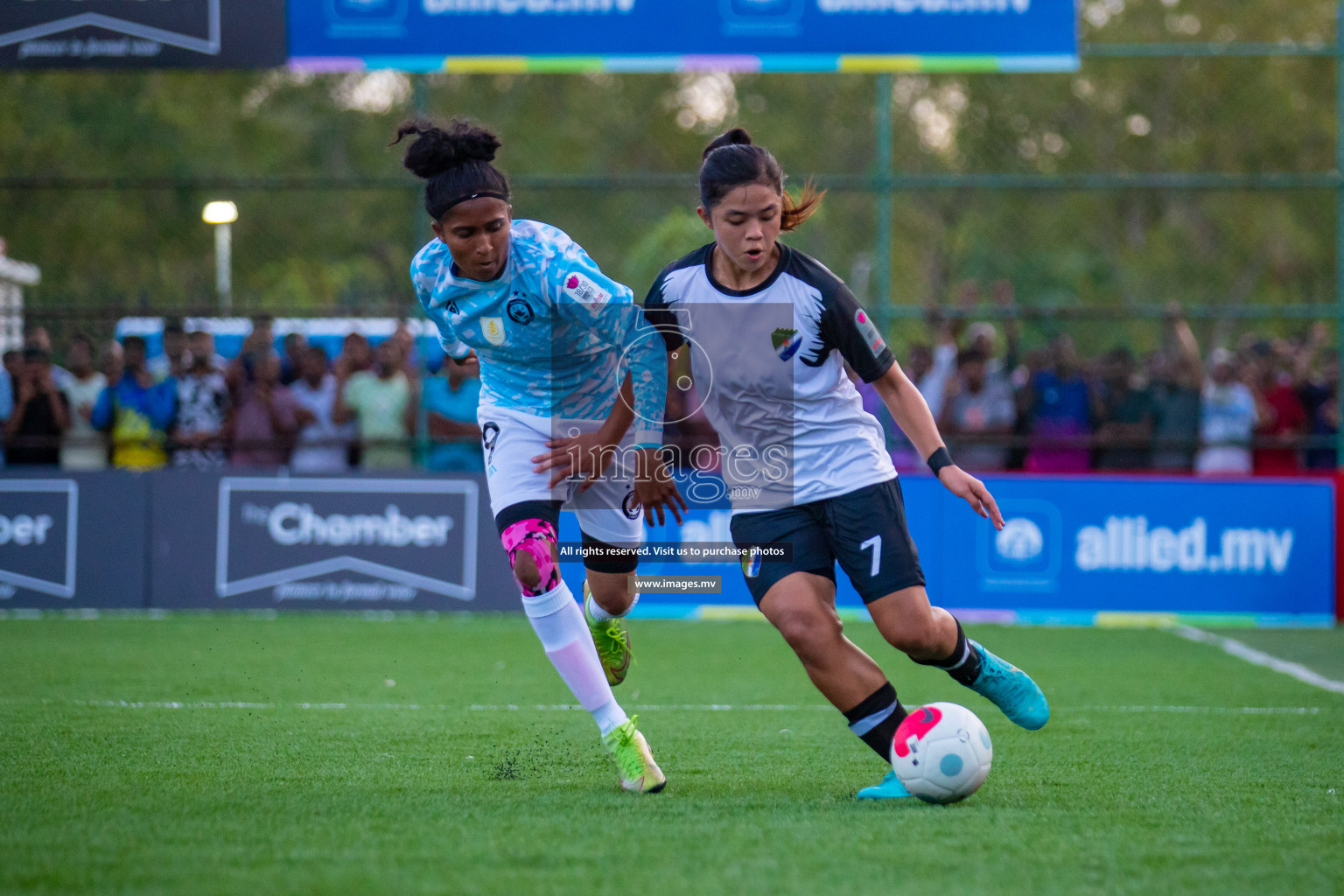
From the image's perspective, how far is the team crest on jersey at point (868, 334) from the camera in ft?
15.1

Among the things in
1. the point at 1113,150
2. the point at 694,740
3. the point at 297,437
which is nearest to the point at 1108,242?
the point at 1113,150

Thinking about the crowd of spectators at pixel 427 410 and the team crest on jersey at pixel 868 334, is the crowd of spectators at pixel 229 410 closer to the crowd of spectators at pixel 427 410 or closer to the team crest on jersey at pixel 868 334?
the crowd of spectators at pixel 427 410

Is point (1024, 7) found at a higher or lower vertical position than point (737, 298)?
higher

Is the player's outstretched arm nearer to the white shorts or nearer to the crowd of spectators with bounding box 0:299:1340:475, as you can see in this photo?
the white shorts

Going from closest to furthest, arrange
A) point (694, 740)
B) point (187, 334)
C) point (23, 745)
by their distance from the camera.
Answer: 1. point (23, 745)
2. point (694, 740)
3. point (187, 334)

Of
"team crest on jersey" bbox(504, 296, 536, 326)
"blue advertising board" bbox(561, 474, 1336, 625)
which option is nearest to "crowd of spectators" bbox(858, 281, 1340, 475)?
"blue advertising board" bbox(561, 474, 1336, 625)

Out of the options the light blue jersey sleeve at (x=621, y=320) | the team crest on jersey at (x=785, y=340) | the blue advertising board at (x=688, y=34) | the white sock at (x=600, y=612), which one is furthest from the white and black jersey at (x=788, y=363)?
the blue advertising board at (x=688, y=34)

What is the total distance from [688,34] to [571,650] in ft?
24.3

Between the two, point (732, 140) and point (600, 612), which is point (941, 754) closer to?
point (600, 612)

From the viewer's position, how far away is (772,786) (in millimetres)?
4773

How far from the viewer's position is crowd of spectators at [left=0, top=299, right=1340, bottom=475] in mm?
11062

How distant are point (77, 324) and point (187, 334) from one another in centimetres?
97

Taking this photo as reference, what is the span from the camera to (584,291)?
4875 mm

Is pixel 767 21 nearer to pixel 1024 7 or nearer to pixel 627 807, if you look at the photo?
pixel 1024 7
